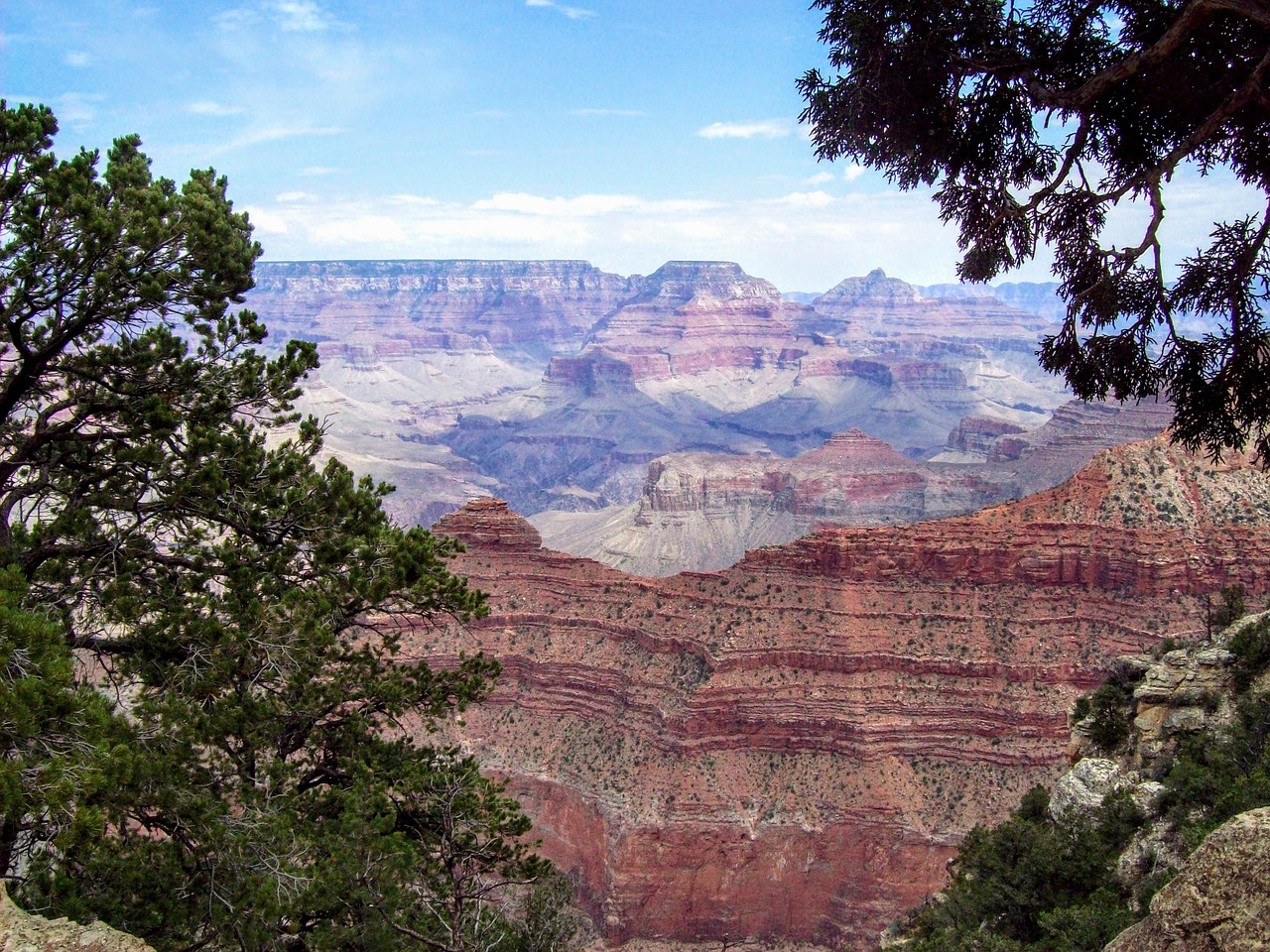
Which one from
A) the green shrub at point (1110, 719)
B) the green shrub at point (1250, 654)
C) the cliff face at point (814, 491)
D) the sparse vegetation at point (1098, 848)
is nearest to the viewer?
the sparse vegetation at point (1098, 848)

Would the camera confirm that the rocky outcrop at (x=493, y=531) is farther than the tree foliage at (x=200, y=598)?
Yes

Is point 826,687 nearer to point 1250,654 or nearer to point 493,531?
point 493,531

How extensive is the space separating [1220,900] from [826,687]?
35081mm

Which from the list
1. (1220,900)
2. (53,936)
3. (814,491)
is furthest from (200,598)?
(814,491)

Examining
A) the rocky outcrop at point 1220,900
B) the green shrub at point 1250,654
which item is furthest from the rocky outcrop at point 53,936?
the green shrub at point 1250,654

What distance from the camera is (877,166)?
1316 centimetres

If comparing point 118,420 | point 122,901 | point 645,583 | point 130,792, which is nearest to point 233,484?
point 118,420

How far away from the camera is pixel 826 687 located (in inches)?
1654

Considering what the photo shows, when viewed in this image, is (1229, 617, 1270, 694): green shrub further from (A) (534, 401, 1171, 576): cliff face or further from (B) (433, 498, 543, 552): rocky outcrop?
(A) (534, 401, 1171, 576): cliff face

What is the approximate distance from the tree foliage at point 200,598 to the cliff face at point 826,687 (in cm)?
2789

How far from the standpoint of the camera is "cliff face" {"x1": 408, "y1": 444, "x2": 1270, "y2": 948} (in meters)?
38.5

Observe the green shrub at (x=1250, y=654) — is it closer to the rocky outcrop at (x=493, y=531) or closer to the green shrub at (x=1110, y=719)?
the green shrub at (x=1110, y=719)

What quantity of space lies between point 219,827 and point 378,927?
2.28 meters

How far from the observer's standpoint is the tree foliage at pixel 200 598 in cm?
1068
